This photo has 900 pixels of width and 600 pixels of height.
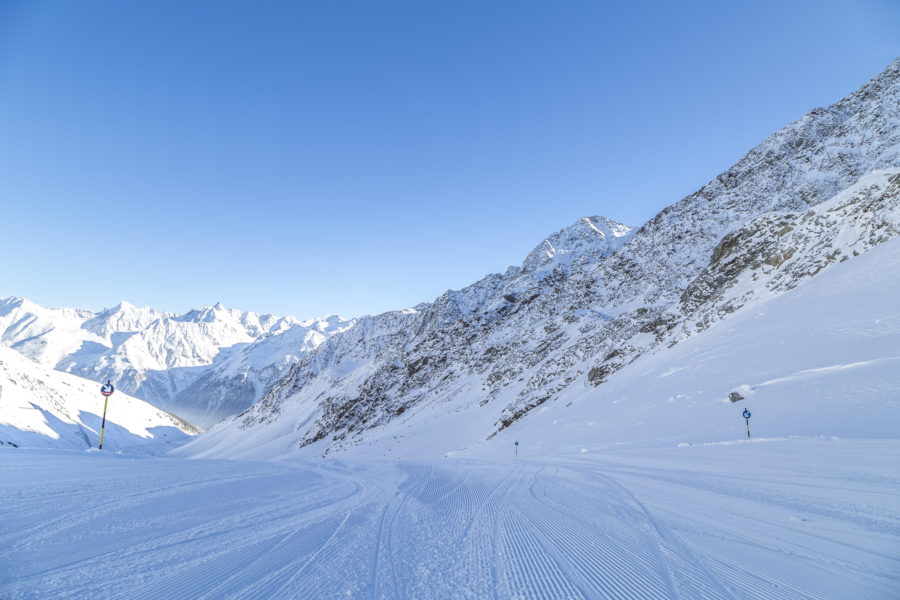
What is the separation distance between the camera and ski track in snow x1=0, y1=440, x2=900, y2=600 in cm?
372

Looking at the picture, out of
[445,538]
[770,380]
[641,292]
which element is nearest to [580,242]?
[641,292]

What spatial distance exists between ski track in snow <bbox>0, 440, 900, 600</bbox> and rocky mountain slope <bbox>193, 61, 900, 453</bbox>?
34.0m

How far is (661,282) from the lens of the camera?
7531cm

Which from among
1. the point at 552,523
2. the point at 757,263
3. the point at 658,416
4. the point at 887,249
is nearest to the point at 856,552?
the point at 552,523

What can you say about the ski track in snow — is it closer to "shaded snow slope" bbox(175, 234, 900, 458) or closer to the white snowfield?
the white snowfield

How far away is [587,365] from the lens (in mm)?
53094

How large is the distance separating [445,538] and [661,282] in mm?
81412

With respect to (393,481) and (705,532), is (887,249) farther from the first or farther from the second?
(393,481)

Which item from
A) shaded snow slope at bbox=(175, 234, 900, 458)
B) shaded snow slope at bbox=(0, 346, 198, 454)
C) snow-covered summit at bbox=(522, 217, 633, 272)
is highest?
snow-covered summit at bbox=(522, 217, 633, 272)

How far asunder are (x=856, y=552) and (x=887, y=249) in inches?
1393

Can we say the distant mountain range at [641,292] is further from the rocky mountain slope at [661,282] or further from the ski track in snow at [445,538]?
the ski track in snow at [445,538]

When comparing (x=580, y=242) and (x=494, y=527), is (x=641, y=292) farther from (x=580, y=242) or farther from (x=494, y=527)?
(x=494, y=527)

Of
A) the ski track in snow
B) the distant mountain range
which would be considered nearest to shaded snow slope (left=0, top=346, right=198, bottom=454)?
the distant mountain range

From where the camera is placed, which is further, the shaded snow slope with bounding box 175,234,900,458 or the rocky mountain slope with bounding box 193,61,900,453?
the rocky mountain slope with bounding box 193,61,900,453
